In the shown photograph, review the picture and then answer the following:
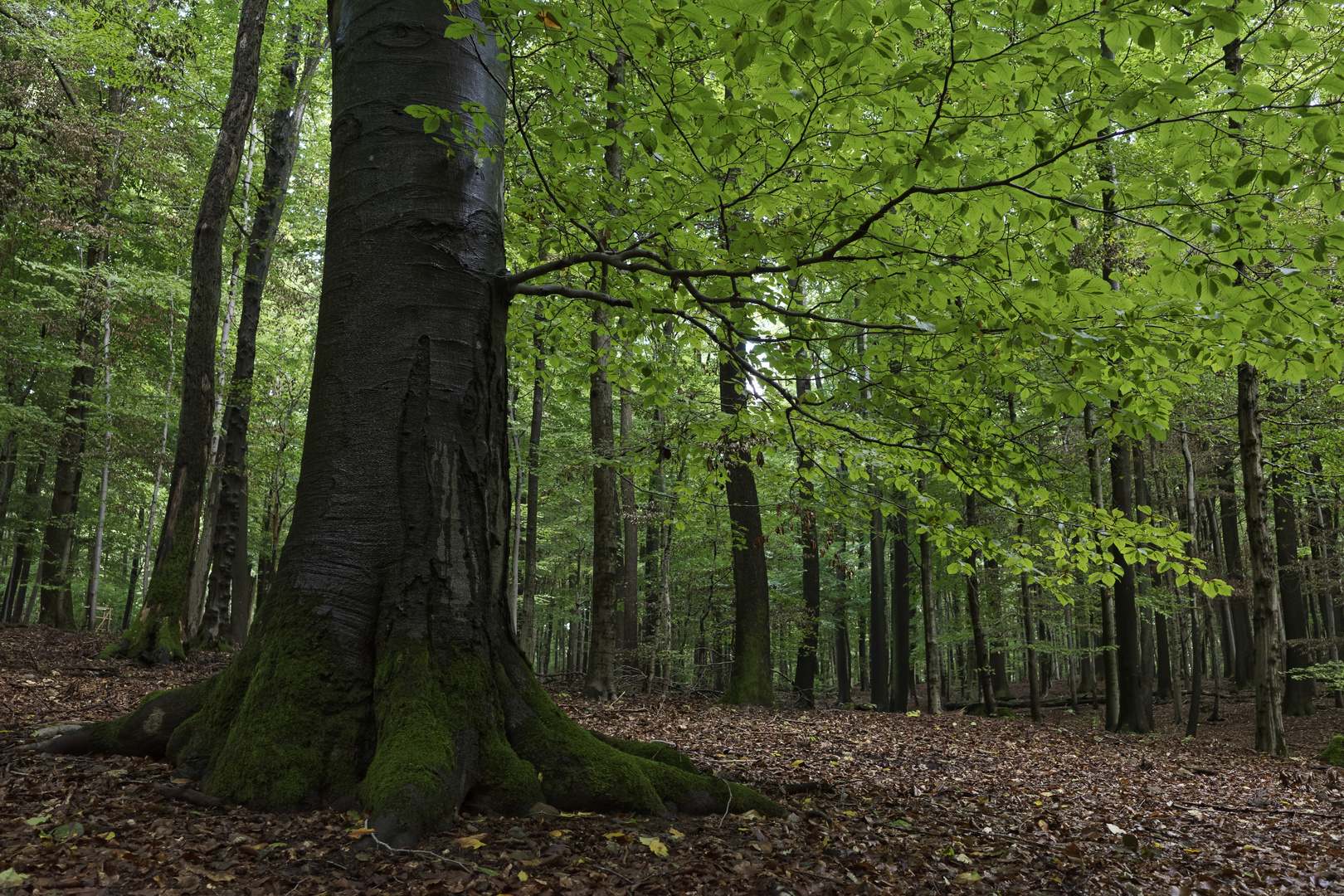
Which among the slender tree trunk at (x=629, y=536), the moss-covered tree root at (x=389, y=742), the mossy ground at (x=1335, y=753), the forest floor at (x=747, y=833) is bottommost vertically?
the mossy ground at (x=1335, y=753)

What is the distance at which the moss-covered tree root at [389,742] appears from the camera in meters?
2.82

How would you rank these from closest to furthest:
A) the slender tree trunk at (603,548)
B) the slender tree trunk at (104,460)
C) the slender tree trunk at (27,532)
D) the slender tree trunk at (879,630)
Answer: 1. the slender tree trunk at (603,548)
2. the slender tree trunk at (104,460)
3. the slender tree trunk at (879,630)
4. the slender tree trunk at (27,532)

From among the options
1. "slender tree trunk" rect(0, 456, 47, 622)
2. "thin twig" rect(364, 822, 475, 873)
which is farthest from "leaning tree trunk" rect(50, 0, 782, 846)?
"slender tree trunk" rect(0, 456, 47, 622)

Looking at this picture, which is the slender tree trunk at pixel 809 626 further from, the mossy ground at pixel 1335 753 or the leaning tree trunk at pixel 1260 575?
the mossy ground at pixel 1335 753

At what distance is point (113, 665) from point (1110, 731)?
1369 centimetres

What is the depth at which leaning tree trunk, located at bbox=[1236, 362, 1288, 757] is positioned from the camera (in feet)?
27.4

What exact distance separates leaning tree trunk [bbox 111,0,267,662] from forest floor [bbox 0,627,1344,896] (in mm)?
799

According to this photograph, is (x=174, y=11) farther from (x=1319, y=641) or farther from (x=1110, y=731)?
(x=1319, y=641)

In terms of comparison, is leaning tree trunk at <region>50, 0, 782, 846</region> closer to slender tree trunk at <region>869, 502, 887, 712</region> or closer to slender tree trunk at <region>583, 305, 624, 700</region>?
slender tree trunk at <region>583, 305, 624, 700</region>

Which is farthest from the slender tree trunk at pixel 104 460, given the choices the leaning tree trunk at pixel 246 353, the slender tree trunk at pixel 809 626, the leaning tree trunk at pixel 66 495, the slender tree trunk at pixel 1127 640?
the slender tree trunk at pixel 1127 640

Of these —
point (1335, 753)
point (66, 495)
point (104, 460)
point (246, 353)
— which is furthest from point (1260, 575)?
point (66, 495)

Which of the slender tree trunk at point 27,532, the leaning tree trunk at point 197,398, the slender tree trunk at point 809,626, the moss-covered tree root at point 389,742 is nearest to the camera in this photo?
the moss-covered tree root at point 389,742

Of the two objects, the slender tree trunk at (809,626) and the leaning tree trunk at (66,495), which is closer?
the leaning tree trunk at (66,495)

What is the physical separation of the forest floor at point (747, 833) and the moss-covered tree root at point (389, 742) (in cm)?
10
